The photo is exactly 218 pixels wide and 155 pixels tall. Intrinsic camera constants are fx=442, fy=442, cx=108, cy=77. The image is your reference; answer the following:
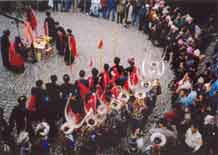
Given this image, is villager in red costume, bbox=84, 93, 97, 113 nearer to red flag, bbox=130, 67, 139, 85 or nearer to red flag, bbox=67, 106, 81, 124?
red flag, bbox=67, 106, 81, 124

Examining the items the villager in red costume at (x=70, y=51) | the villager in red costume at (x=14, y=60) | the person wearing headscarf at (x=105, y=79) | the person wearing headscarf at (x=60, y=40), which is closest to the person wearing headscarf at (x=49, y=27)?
the person wearing headscarf at (x=60, y=40)

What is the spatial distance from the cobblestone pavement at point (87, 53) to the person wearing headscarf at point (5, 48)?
0.77 ft

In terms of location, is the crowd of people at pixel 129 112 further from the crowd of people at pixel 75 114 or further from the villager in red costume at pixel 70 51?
the villager in red costume at pixel 70 51

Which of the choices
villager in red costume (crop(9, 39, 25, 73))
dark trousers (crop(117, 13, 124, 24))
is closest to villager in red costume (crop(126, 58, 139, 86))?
villager in red costume (crop(9, 39, 25, 73))

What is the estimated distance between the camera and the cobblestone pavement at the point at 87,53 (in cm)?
1227

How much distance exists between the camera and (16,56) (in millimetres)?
12758

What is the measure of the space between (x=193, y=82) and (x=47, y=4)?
797 centimetres

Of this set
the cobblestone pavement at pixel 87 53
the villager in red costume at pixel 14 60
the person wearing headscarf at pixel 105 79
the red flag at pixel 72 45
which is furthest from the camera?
the red flag at pixel 72 45

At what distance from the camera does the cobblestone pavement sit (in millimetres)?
12273

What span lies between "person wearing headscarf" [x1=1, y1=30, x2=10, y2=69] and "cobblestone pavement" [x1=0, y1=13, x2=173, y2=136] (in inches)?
9.3

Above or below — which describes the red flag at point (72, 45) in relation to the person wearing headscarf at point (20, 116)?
above

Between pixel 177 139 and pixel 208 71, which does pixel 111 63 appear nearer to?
pixel 208 71

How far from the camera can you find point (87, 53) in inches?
579

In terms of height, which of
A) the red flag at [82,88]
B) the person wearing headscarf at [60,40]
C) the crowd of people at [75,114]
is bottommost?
the crowd of people at [75,114]
